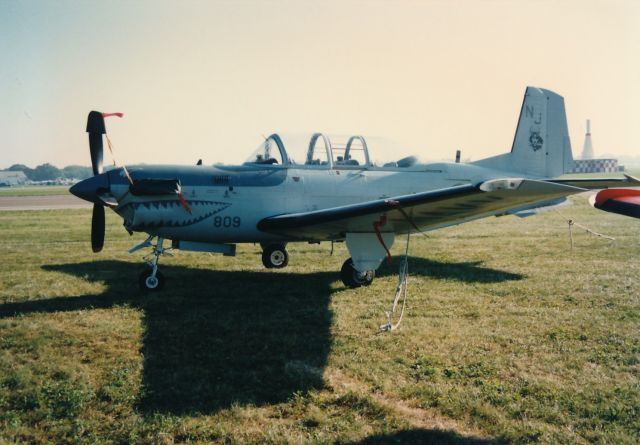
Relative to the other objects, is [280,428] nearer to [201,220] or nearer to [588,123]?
[201,220]

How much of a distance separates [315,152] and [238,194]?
197 cm

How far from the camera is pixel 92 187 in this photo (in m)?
8.55

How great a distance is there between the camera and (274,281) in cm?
988

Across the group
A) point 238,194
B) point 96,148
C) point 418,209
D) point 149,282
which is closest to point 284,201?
point 238,194

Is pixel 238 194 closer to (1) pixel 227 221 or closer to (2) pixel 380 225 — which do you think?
(1) pixel 227 221

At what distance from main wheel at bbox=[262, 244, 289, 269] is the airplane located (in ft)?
0.08

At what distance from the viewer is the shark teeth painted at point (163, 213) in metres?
8.61

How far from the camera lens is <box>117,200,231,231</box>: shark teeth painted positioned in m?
8.61

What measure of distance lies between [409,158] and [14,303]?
8395 millimetres

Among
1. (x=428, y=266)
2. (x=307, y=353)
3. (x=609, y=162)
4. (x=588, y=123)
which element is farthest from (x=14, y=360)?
(x=588, y=123)

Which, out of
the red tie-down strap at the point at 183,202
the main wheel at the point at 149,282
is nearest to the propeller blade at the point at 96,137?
the red tie-down strap at the point at 183,202

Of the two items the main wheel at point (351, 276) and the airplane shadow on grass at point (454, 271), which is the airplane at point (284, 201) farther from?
the airplane shadow on grass at point (454, 271)

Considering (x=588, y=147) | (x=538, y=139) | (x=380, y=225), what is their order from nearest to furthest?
(x=380, y=225) → (x=538, y=139) → (x=588, y=147)

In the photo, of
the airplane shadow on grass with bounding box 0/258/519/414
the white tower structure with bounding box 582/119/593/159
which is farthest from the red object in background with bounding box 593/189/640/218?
the white tower structure with bounding box 582/119/593/159
